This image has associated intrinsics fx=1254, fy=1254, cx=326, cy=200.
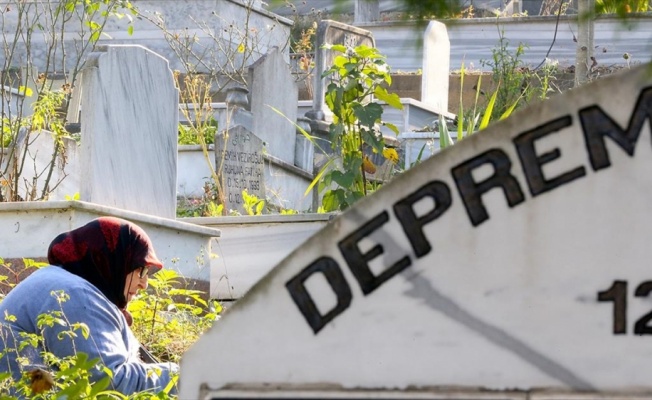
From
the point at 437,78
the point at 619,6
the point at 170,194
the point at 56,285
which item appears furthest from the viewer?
the point at 437,78

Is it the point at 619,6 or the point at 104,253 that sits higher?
the point at 619,6

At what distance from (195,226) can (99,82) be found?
929 millimetres

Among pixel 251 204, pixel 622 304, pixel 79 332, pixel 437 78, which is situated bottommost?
pixel 251 204

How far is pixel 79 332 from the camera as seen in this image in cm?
394

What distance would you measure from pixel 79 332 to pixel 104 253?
47cm

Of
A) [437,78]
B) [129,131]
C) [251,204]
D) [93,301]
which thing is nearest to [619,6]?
[93,301]

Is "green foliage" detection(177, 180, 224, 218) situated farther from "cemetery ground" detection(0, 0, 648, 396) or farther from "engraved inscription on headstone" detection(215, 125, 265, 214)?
"engraved inscription on headstone" detection(215, 125, 265, 214)

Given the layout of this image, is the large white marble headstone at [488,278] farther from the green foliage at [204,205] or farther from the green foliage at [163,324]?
the green foliage at [204,205]

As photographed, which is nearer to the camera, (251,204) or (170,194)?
(170,194)

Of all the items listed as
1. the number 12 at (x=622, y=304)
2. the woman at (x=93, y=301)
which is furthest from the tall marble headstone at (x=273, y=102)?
the number 12 at (x=622, y=304)

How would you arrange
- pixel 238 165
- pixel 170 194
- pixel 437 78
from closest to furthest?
pixel 170 194 → pixel 238 165 → pixel 437 78

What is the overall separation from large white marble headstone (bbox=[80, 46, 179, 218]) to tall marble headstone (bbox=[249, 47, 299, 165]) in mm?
4102

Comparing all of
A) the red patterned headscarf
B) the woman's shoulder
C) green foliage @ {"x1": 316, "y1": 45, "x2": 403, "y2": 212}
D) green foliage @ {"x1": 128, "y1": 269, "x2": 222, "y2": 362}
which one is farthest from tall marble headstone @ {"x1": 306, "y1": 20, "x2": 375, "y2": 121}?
the woman's shoulder

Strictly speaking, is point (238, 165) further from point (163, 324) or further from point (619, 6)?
point (619, 6)
